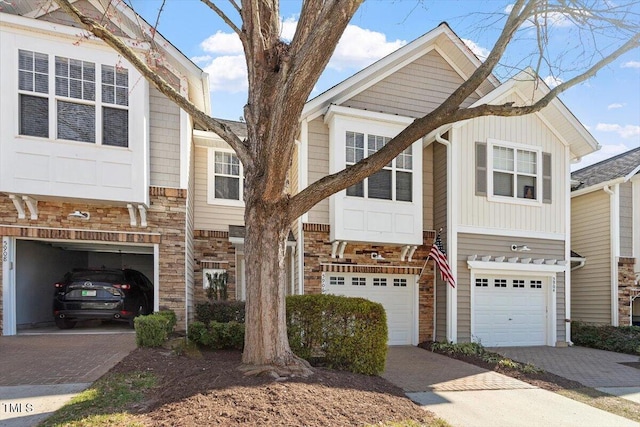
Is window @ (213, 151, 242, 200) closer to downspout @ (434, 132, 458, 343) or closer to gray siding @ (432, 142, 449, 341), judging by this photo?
gray siding @ (432, 142, 449, 341)

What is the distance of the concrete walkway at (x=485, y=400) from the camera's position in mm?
5449

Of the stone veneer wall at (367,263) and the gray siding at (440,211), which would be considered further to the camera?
the gray siding at (440,211)

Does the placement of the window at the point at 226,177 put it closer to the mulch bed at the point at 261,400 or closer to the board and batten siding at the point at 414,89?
the board and batten siding at the point at 414,89

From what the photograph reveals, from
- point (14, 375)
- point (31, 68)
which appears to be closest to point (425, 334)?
point (14, 375)

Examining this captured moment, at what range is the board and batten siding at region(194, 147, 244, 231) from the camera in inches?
466

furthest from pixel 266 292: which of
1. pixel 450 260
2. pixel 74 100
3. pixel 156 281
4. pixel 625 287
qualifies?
pixel 625 287

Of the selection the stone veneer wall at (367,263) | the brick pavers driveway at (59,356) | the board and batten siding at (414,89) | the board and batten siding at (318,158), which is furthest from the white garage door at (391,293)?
the brick pavers driveway at (59,356)

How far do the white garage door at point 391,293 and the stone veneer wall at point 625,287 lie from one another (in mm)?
6485

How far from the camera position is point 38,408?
4422 millimetres

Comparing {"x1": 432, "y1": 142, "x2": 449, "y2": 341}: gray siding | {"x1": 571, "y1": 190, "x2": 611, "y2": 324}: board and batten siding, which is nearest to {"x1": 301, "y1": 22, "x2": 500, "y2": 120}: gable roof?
{"x1": 432, "y1": 142, "x2": 449, "y2": 341}: gray siding

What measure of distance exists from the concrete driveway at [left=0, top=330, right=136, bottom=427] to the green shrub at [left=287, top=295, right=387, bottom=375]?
275cm

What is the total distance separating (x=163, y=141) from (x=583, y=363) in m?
10.5

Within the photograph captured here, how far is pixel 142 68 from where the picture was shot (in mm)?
5430

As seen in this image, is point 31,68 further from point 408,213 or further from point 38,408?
point 408,213
